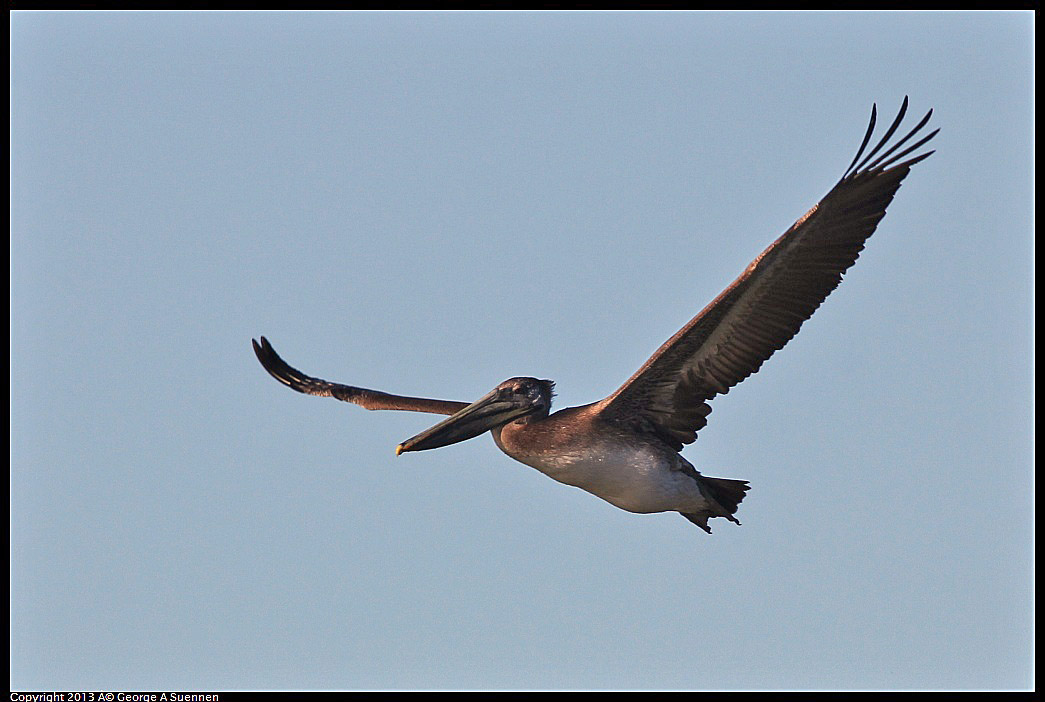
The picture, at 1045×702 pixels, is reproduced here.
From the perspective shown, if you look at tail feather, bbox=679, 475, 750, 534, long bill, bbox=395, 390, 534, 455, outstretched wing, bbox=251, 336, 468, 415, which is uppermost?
outstretched wing, bbox=251, 336, 468, 415

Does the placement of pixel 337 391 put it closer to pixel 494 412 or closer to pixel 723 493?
pixel 494 412

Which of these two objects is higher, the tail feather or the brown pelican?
the brown pelican

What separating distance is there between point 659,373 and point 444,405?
9.64 feet

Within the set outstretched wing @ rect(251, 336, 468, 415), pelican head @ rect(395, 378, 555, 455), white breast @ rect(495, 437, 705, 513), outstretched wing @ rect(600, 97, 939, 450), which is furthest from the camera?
outstretched wing @ rect(251, 336, 468, 415)

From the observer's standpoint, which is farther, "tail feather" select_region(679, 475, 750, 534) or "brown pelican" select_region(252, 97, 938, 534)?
"tail feather" select_region(679, 475, 750, 534)

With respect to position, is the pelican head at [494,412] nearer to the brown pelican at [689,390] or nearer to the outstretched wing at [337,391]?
the brown pelican at [689,390]

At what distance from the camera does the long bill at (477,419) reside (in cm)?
1234

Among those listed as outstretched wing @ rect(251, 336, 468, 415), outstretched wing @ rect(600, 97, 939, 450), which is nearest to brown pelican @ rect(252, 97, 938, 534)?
outstretched wing @ rect(600, 97, 939, 450)

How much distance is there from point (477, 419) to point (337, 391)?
3.17 m

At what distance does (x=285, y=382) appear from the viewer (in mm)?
15445

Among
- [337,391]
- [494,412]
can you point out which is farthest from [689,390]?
[337,391]

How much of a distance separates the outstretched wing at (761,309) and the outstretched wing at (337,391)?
2647 mm

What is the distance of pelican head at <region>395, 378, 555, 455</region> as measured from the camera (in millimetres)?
12328

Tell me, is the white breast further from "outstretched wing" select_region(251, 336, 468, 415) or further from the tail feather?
"outstretched wing" select_region(251, 336, 468, 415)
